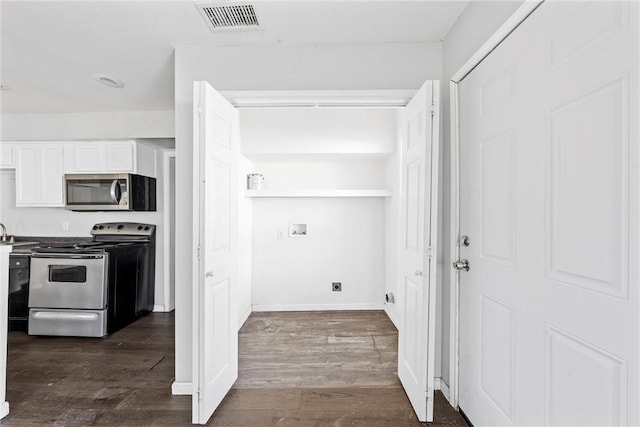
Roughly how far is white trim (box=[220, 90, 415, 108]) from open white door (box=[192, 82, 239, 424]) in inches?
5.2

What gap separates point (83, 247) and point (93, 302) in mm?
667

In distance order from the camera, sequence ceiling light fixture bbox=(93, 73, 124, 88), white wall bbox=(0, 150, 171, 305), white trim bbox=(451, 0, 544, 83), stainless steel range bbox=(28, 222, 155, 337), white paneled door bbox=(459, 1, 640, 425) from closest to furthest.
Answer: white paneled door bbox=(459, 1, 640, 425)
white trim bbox=(451, 0, 544, 83)
ceiling light fixture bbox=(93, 73, 124, 88)
stainless steel range bbox=(28, 222, 155, 337)
white wall bbox=(0, 150, 171, 305)

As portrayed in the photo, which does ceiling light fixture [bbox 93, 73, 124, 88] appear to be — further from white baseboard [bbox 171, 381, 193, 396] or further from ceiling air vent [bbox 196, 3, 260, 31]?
white baseboard [bbox 171, 381, 193, 396]

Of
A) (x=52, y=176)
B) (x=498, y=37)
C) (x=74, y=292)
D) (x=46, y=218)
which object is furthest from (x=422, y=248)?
(x=46, y=218)

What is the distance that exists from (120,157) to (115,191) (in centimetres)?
41

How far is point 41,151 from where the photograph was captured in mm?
3865

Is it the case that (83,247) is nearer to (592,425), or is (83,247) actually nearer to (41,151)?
(41,151)

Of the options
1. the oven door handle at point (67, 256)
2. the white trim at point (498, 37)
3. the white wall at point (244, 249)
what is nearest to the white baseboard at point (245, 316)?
the white wall at point (244, 249)

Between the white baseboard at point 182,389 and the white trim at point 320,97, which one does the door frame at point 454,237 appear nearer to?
the white trim at point 320,97

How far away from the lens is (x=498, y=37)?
1552 millimetres

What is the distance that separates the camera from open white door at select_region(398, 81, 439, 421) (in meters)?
1.88

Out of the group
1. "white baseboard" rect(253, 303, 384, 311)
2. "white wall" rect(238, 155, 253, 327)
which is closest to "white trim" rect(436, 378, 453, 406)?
"white baseboard" rect(253, 303, 384, 311)

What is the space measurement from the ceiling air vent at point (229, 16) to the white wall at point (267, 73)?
0.23 m

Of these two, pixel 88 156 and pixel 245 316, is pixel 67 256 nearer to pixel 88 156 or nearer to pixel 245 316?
pixel 88 156
